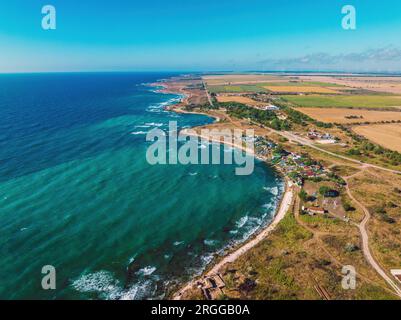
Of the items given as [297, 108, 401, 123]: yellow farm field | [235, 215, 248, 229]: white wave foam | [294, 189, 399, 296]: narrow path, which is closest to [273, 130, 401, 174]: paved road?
[297, 108, 401, 123]: yellow farm field

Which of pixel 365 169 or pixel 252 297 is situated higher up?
pixel 365 169

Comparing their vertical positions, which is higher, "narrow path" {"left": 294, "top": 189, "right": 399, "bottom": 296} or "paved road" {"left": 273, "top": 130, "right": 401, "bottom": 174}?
"paved road" {"left": 273, "top": 130, "right": 401, "bottom": 174}

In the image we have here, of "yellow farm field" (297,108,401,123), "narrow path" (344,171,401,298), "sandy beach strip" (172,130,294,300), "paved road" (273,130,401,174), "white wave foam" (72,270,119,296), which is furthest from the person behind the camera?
"yellow farm field" (297,108,401,123)

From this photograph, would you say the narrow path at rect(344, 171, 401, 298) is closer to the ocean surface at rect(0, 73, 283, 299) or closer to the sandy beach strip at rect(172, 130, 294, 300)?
the sandy beach strip at rect(172, 130, 294, 300)

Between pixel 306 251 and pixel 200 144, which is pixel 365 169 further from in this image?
pixel 200 144

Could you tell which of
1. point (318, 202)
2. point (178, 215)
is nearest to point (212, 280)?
point (178, 215)

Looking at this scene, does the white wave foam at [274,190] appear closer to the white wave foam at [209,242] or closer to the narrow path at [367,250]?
the narrow path at [367,250]

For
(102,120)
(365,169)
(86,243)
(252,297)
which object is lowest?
(252,297)
